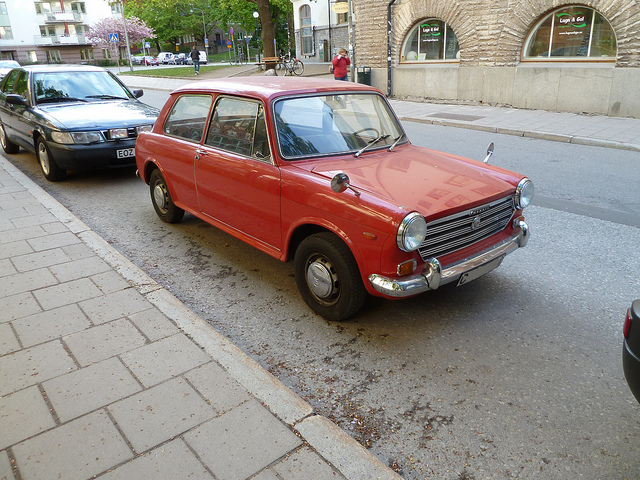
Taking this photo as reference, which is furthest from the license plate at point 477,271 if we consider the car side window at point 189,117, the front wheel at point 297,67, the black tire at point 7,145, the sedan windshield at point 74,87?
the front wheel at point 297,67

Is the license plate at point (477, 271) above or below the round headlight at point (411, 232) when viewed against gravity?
below

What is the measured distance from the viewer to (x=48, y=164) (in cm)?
771

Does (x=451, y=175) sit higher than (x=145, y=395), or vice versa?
(x=451, y=175)

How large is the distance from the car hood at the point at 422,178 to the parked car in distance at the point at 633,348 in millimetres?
1386

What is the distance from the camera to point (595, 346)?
3.41 meters

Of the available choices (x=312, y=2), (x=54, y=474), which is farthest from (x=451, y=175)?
(x=312, y=2)

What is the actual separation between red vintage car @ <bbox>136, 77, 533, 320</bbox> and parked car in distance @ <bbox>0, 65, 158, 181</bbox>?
275 centimetres

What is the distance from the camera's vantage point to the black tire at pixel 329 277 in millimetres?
3457

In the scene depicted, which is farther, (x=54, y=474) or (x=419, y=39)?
(x=419, y=39)

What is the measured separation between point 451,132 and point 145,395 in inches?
428

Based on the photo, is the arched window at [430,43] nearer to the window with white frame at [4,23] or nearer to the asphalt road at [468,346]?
Result: the asphalt road at [468,346]

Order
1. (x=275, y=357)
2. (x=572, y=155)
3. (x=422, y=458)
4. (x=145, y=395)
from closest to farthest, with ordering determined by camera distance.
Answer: (x=422, y=458), (x=145, y=395), (x=275, y=357), (x=572, y=155)

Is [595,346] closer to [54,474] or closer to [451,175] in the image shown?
[451,175]

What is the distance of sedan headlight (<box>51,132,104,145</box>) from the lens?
7.24 metres
